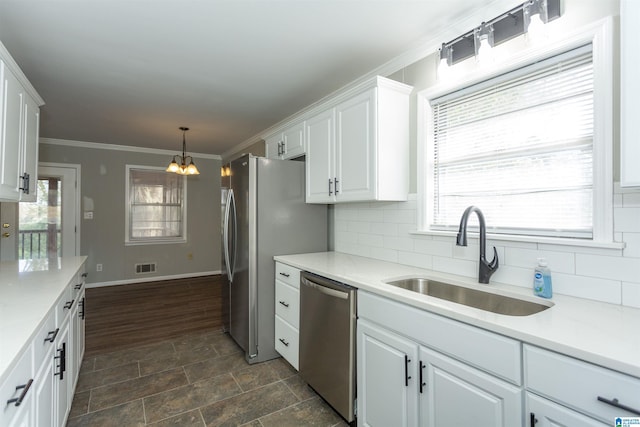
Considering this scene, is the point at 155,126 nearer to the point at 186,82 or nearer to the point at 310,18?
the point at 186,82

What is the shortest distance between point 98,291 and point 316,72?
4.85 meters

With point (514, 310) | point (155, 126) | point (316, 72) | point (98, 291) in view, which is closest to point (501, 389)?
point (514, 310)

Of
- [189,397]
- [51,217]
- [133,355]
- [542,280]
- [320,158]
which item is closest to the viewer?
[542,280]

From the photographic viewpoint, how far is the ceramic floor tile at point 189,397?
2002 millimetres

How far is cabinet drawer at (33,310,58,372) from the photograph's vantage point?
1188 millimetres

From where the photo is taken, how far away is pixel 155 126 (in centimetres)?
421

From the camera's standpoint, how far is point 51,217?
4891 mm

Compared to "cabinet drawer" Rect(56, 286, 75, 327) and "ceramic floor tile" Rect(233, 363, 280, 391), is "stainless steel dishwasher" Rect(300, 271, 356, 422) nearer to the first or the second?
"ceramic floor tile" Rect(233, 363, 280, 391)

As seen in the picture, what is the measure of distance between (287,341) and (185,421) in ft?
2.86

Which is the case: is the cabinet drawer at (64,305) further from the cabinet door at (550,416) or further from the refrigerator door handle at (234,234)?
the cabinet door at (550,416)

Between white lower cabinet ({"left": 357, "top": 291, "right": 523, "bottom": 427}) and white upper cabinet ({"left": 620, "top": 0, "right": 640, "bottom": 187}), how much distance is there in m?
0.76

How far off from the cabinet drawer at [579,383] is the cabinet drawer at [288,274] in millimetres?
1609

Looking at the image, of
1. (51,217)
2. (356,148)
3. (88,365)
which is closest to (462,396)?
(356,148)

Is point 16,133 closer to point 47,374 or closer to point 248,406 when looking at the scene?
point 47,374
